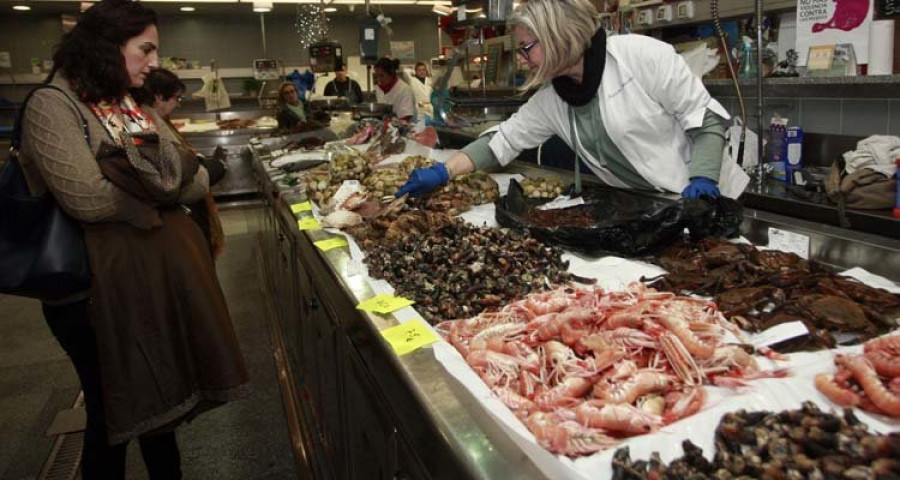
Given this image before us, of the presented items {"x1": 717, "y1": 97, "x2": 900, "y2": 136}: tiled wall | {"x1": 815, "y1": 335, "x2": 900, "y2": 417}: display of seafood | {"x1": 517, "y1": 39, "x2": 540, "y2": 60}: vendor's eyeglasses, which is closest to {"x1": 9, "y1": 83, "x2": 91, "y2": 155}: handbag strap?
{"x1": 517, "y1": 39, "x2": 540, "y2": 60}: vendor's eyeglasses

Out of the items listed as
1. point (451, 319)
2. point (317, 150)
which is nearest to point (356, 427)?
point (451, 319)

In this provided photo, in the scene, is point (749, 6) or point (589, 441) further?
point (749, 6)

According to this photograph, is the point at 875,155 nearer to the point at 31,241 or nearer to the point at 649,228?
the point at 649,228

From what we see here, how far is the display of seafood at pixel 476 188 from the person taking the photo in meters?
2.84

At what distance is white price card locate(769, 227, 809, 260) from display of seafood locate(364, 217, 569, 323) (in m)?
0.69

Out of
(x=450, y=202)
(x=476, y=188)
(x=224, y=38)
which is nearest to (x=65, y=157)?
(x=450, y=202)

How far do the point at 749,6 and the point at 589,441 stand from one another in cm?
407

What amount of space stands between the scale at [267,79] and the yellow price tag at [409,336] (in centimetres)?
1027

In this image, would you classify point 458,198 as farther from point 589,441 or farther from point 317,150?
point 317,150

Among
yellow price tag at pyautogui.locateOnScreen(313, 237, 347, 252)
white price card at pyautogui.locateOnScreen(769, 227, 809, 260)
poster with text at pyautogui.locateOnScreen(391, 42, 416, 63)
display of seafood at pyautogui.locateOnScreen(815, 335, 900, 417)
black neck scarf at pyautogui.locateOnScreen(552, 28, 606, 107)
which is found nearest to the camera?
display of seafood at pyautogui.locateOnScreen(815, 335, 900, 417)

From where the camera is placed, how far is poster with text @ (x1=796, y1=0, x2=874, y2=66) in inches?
135

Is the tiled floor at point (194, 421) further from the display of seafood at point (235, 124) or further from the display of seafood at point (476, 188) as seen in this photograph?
the display of seafood at point (235, 124)

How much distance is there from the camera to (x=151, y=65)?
2275 millimetres

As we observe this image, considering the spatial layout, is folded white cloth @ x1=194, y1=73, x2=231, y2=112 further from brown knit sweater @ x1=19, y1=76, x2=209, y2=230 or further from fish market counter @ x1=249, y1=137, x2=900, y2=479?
brown knit sweater @ x1=19, y1=76, x2=209, y2=230
